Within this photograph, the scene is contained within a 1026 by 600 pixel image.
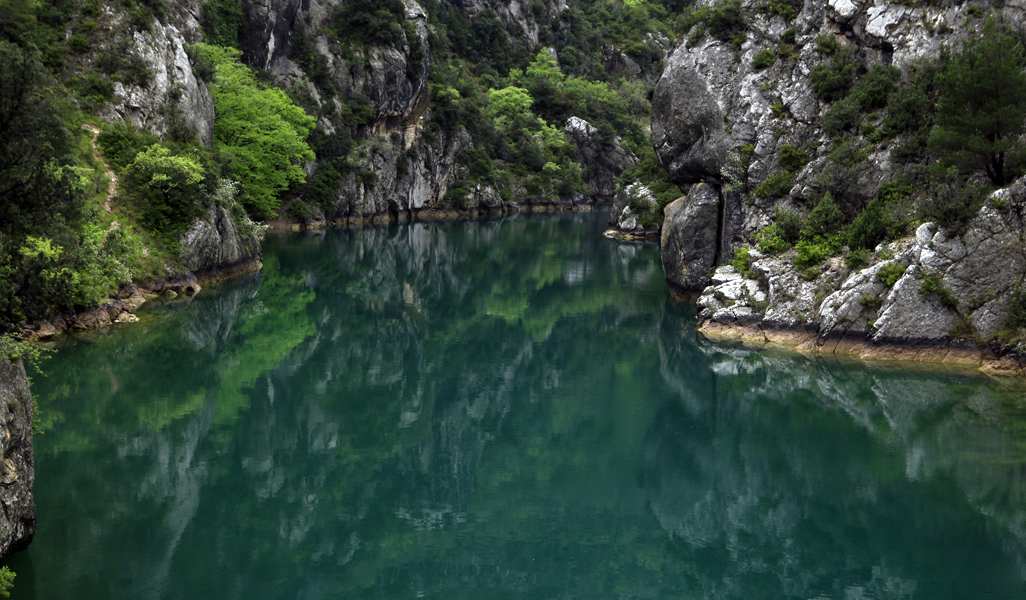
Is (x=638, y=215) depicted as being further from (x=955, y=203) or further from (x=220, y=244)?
(x=955, y=203)

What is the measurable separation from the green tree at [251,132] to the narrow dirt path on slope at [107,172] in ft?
45.7

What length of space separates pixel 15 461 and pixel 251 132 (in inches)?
1696

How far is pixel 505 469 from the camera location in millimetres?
16109

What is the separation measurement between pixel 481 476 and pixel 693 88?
23.2 m

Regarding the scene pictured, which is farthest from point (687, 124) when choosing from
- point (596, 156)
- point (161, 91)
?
point (596, 156)

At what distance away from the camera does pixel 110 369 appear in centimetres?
2181

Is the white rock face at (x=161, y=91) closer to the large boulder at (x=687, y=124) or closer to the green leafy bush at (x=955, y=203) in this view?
the large boulder at (x=687, y=124)

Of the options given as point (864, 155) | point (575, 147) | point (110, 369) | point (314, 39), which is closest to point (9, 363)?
A: point (110, 369)

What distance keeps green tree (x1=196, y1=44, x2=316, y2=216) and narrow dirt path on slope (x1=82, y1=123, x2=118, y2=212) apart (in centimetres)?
1391

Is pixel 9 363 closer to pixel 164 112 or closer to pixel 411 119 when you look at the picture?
pixel 164 112

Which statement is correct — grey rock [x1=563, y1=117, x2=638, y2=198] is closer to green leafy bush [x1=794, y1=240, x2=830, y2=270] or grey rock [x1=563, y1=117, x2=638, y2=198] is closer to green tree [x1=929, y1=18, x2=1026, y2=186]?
green leafy bush [x1=794, y1=240, x2=830, y2=270]

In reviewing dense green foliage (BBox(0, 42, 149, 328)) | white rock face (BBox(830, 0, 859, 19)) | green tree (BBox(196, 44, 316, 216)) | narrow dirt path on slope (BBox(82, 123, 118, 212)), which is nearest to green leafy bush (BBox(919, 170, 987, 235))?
white rock face (BBox(830, 0, 859, 19))

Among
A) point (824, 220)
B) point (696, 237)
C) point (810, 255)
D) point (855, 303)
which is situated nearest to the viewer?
point (855, 303)

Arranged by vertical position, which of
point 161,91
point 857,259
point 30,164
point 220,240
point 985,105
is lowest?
point 30,164
